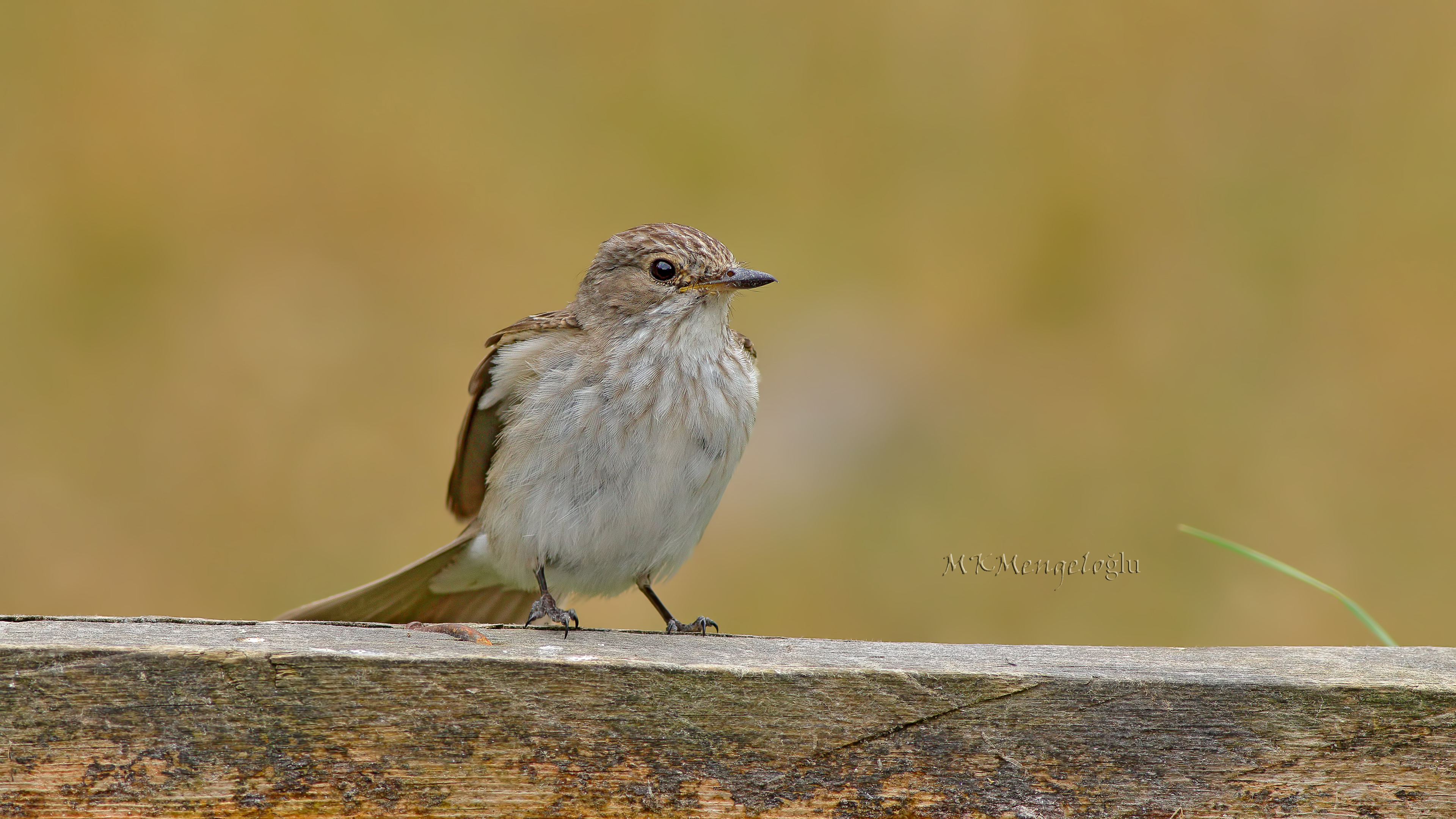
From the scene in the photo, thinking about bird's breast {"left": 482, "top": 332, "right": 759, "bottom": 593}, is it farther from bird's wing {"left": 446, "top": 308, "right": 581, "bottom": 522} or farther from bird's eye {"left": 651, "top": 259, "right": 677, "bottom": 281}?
bird's eye {"left": 651, "top": 259, "right": 677, "bottom": 281}

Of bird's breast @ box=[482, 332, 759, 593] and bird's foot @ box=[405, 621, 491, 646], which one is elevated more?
bird's breast @ box=[482, 332, 759, 593]

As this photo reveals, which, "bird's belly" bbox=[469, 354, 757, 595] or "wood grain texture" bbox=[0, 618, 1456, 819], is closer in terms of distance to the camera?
"wood grain texture" bbox=[0, 618, 1456, 819]

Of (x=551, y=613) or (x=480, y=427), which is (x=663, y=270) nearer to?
(x=480, y=427)

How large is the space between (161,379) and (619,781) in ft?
11.6

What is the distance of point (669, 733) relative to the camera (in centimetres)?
193

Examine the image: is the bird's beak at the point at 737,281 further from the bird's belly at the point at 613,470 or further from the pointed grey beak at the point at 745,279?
the bird's belly at the point at 613,470

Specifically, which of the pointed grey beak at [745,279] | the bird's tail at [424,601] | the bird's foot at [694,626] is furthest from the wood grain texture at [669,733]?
the pointed grey beak at [745,279]

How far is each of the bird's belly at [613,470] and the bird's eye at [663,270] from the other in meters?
0.34

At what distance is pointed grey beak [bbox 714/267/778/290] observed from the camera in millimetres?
3785

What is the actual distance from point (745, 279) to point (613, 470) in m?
0.66

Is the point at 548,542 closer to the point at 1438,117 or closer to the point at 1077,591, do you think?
the point at 1077,591

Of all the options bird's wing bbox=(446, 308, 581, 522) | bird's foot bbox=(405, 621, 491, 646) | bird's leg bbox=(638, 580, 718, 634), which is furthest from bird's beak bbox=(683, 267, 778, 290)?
bird's foot bbox=(405, 621, 491, 646)

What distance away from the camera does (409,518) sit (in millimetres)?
5016

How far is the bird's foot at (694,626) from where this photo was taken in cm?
369
